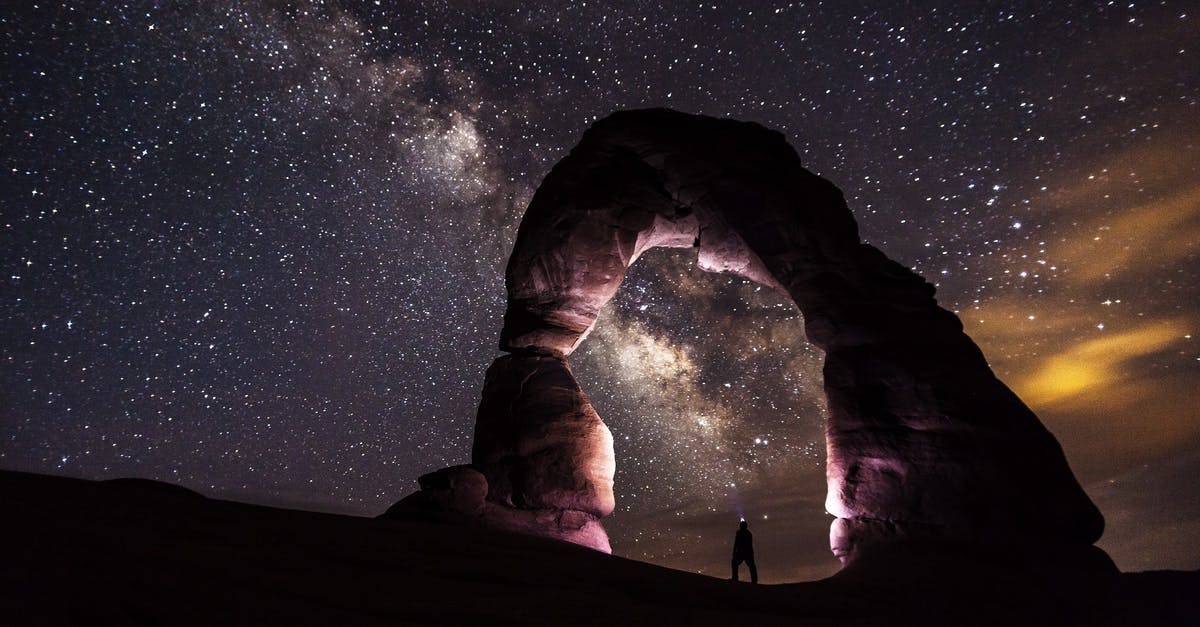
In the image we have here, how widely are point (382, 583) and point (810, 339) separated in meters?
9.99

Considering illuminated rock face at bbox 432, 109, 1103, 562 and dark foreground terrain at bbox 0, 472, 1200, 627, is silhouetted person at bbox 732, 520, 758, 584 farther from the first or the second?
dark foreground terrain at bbox 0, 472, 1200, 627

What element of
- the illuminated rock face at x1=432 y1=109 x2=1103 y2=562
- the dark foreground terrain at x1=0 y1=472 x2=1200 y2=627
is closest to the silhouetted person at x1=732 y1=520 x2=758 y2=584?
the illuminated rock face at x1=432 y1=109 x2=1103 y2=562

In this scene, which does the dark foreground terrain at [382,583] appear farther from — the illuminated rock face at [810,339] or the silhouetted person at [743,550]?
the silhouetted person at [743,550]

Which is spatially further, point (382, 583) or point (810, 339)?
point (810, 339)

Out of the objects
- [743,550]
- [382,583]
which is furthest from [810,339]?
[382,583]

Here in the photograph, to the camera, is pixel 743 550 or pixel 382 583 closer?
pixel 382 583

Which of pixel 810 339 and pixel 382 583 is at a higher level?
pixel 810 339

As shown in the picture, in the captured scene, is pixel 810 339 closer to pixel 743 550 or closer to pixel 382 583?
pixel 743 550

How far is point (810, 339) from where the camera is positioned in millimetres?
11961

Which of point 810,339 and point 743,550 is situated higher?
point 810,339

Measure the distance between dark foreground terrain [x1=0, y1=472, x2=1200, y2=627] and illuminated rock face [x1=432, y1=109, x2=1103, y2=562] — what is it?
5.61 ft

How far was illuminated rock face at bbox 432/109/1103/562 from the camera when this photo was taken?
920cm

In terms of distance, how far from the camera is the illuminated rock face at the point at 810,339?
9195mm

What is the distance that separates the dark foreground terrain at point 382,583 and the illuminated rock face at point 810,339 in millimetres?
1711
